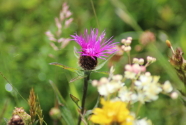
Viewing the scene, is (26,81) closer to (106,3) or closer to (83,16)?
(83,16)

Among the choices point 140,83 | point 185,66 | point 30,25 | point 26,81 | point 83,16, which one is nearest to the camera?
point 140,83

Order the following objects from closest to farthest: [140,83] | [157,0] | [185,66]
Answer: [140,83] → [185,66] → [157,0]

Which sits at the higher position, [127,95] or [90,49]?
[90,49]

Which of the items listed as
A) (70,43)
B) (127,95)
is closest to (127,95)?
(127,95)

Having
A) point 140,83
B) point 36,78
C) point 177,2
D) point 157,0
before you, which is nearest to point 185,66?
point 140,83

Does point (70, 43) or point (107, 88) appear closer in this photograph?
point (107, 88)

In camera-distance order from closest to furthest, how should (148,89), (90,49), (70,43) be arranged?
1. (148,89)
2. (90,49)
3. (70,43)

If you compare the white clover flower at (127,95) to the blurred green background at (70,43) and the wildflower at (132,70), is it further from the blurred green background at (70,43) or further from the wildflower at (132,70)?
the blurred green background at (70,43)

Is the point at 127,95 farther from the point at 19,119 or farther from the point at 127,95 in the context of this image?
the point at 19,119
